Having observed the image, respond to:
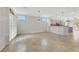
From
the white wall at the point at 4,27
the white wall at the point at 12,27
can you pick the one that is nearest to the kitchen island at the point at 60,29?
the white wall at the point at 12,27

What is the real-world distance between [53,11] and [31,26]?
442 millimetres

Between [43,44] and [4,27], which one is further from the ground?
[4,27]

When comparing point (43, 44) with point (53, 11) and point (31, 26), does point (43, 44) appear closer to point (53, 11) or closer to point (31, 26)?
point (31, 26)

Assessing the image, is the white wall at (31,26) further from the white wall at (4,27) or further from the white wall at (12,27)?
the white wall at (4,27)

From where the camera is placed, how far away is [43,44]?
6.04 feet

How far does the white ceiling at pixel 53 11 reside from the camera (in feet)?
6.03

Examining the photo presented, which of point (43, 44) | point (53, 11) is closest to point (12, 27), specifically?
point (43, 44)

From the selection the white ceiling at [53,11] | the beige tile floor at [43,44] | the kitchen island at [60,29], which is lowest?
the beige tile floor at [43,44]

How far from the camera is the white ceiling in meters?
1.84

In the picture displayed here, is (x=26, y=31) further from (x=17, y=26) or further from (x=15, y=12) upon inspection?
(x=15, y=12)

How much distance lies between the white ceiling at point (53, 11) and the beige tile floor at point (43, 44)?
0.36 m

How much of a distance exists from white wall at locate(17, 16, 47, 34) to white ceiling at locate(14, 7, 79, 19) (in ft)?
0.37
